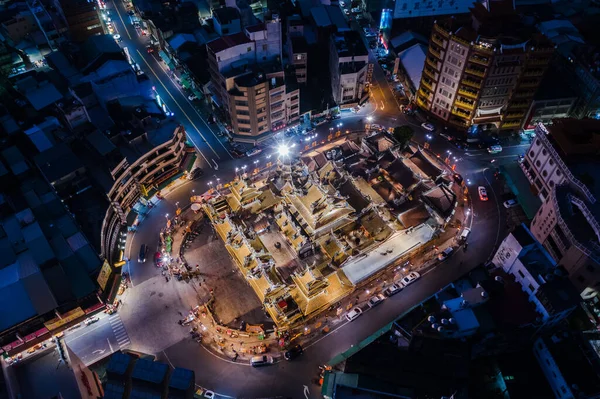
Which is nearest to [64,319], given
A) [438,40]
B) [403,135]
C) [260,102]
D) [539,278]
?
[260,102]

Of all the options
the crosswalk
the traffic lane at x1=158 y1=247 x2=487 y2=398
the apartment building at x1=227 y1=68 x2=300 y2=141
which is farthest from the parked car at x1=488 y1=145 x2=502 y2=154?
the crosswalk

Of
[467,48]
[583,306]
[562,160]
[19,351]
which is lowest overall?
[583,306]

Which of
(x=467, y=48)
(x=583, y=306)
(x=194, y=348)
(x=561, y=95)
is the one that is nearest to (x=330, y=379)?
(x=194, y=348)

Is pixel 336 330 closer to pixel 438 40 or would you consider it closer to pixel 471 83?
pixel 471 83

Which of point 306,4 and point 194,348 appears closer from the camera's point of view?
point 194,348

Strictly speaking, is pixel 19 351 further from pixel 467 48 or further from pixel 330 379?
pixel 467 48

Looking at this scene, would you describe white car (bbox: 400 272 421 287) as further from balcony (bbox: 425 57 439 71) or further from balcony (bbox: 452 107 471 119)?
balcony (bbox: 425 57 439 71)

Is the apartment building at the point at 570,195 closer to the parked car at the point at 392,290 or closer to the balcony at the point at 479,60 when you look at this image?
the balcony at the point at 479,60
